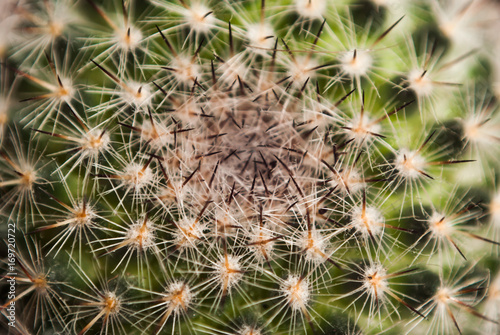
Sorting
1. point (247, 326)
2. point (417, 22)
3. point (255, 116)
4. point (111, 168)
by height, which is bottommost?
point (247, 326)

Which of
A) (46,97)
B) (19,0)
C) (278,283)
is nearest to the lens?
(278,283)

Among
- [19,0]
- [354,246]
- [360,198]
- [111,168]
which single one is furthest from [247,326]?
[19,0]

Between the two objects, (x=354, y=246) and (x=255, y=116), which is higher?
(x=255, y=116)

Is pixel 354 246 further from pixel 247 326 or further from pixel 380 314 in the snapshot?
pixel 247 326

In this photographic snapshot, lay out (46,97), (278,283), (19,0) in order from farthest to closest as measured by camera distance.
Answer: (19,0), (46,97), (278,283)

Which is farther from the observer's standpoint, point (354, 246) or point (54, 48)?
point (54, 48)

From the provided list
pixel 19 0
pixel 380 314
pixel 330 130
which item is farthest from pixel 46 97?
pixel 380 314
